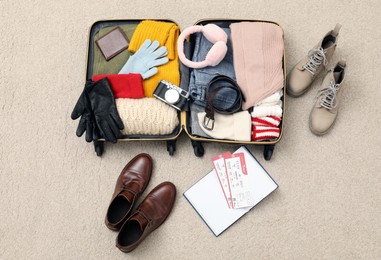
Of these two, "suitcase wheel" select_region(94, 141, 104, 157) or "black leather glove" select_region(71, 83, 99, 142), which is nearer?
"black leather glove" select_region(71, 83, 99, 142)

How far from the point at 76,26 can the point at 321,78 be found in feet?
3.48

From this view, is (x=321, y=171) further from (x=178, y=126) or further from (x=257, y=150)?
(x=178, y=126)

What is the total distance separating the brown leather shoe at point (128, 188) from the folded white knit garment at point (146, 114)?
0.51ft

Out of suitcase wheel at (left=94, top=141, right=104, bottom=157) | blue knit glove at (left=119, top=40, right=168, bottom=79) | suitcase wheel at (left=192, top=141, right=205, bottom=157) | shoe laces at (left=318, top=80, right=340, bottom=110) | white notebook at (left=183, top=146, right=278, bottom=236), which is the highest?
blue knit glove at (left=119, top=40, right=168, bottom=79)

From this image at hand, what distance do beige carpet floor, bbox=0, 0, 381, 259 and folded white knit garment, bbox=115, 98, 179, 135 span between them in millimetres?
155

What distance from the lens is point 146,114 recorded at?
1.30 m

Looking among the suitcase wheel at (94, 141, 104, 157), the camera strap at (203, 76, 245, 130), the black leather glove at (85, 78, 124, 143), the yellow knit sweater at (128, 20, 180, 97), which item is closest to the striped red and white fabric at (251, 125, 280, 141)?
the camera strap at (203, 76, 245, 130)

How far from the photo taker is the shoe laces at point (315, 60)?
1356 millimetres

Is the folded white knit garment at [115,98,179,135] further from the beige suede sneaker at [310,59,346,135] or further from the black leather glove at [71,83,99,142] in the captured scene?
the beige suede sneaker at [310,59,346,135]

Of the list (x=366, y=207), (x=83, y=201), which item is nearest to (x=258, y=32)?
(x=366, y=207)

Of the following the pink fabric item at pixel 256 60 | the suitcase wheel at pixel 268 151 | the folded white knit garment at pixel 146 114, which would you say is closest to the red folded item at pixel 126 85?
the folded white knit garment at pixel 146 114

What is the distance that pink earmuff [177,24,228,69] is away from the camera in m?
1.29

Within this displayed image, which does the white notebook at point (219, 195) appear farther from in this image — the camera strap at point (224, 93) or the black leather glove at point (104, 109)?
the black leather glove at point (104, 109)

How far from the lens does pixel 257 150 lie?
142 cm
